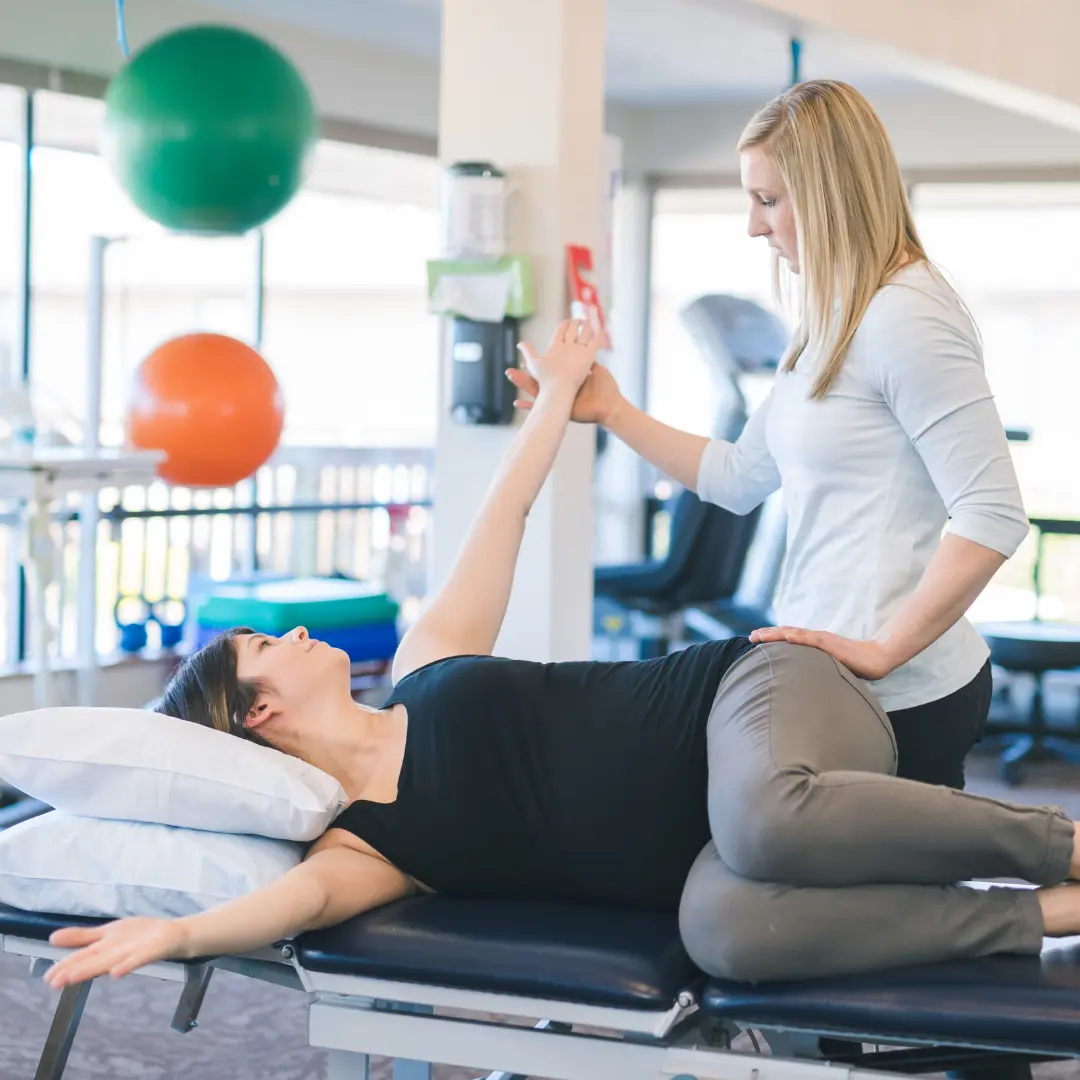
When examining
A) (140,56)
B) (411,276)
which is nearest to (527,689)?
(140,56)

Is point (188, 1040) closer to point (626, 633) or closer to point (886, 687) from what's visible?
point (886, 687)

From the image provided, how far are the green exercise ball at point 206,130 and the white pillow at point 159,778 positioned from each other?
6.08 ft

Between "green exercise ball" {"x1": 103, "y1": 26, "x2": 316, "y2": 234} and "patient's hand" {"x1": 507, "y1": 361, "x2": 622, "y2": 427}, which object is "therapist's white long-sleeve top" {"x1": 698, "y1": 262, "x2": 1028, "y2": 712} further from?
"green exercise ball" {"x1": 103, "y1": 26, "x2": 316, "y2": 234}

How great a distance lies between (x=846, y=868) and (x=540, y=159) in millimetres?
1911

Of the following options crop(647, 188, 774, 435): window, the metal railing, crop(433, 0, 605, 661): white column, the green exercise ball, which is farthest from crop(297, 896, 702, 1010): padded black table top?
crop(647, 188, 774, 435): window

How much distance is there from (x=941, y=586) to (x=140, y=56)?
8.08 ft

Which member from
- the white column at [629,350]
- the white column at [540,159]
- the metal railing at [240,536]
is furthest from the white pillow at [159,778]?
the white column at [629,350]

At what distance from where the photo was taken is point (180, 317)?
22.5 ft

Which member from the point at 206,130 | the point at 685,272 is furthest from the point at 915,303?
the point at 685,272

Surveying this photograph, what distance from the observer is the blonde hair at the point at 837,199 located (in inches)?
66.5

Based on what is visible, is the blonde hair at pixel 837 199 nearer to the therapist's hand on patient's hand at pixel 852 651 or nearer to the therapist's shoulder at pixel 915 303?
the therapist's shoulder at pixel 915 303

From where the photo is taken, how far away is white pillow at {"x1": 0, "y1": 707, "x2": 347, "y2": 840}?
1.61 m

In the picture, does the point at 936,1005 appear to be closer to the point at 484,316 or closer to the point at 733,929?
the point at 733,929

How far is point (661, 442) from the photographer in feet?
7.00
